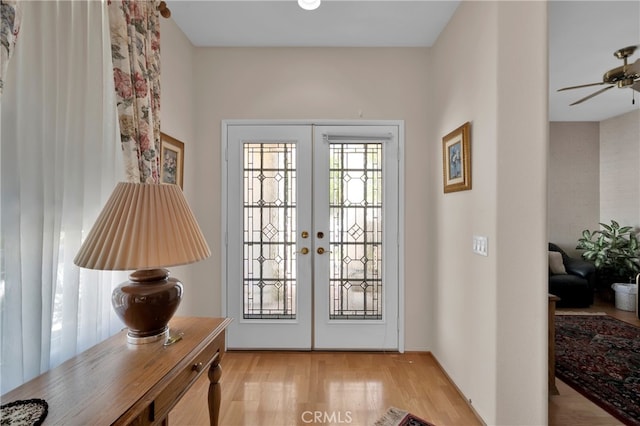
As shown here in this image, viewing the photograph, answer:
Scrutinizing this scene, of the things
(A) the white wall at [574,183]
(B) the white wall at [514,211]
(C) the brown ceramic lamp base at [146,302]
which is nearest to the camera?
(C) the brown ceramic lamp base at [146,302]

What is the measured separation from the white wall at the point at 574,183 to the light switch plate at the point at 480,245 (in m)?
3.89

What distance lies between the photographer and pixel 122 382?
100 centimetres

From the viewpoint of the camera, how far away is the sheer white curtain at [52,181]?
3.45 feet

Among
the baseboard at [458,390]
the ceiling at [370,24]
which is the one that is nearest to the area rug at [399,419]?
the baseboard at [458,390]

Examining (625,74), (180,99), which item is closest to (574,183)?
(625,74)

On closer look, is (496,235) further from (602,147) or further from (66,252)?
(602,147)

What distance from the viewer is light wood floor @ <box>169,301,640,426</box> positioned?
6.16 ft

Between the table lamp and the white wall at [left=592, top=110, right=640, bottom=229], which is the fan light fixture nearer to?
the table lamp

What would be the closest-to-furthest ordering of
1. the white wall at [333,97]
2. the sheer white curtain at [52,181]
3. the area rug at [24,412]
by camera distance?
1. the area rug at [24,412]
2. the sheer white curtain at [52,181]
3. the white wall at [333,97]

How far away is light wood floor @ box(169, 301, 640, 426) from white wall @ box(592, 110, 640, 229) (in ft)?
12.0

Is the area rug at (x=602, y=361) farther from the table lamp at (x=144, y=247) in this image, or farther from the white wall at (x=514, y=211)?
the table lamp at (x=144, y=247)

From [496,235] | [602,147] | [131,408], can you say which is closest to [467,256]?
[496,235]

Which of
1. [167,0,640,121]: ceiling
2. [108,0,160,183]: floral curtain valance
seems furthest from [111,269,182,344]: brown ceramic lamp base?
[167,0,640,121]: ceiling

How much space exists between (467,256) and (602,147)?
15.1ft
